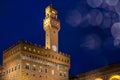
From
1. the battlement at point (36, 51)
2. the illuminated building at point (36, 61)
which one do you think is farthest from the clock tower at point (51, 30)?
the battlement at point (36, 51)

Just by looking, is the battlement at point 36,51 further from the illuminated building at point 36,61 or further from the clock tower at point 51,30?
the clock tower at point 51,30

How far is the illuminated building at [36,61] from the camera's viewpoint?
2958 inches

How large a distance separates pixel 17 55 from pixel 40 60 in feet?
23.6

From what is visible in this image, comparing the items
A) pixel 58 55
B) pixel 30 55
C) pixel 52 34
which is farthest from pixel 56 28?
pixel 30 55

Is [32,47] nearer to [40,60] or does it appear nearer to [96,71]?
[40,60]

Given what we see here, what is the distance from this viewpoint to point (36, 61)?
77.9 metres

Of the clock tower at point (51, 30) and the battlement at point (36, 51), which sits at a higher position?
the clock tower at point (51, 30)

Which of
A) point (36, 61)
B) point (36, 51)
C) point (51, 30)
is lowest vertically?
point (36, 61)

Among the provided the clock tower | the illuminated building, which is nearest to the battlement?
the illuminated building

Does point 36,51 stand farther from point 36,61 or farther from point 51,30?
point 51,30

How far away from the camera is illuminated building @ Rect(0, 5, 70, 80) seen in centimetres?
7512

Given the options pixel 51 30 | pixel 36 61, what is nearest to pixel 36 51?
pixel 36 61

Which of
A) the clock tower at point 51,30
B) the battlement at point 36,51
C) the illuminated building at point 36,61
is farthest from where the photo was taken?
the clock tower at point 51,30

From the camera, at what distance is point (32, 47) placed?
77.9m
